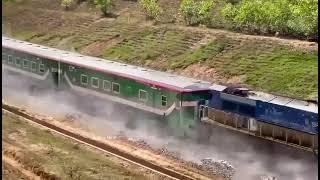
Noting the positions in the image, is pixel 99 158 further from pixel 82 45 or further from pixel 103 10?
pixel 103 10

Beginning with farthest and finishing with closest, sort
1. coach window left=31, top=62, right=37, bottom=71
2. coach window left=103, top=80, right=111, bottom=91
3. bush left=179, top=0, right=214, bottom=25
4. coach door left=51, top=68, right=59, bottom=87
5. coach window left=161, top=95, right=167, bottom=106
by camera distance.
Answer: bush left=179, top=0, right=214, bottom=25, coach window left=31, top=62, right=37, bottom=71, coach door left=51, top=68, right=59, bottom=87, coach window left=103, top=80, right=111, bottom=91, coach window left=161, top=95, right=167, bottom=106

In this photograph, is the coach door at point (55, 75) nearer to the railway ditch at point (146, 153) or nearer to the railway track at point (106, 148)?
the railway track at point (106, 148)

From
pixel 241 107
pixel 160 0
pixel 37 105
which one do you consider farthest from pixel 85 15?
pixel 241 107

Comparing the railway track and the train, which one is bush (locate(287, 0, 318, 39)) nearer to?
the train

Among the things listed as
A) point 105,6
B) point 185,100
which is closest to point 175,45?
point 105,6

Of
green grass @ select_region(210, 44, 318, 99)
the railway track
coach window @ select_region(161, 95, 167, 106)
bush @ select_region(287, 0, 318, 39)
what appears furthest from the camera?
bush @ select_region(287, 0, 318, 39)

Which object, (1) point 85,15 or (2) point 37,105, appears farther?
(1) point 85,15

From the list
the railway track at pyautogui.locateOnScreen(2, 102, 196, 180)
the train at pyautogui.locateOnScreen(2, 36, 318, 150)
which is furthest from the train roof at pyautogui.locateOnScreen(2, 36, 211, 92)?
the railway track at pyautogui.locateOnScreen(2, 102, 196, 180)
